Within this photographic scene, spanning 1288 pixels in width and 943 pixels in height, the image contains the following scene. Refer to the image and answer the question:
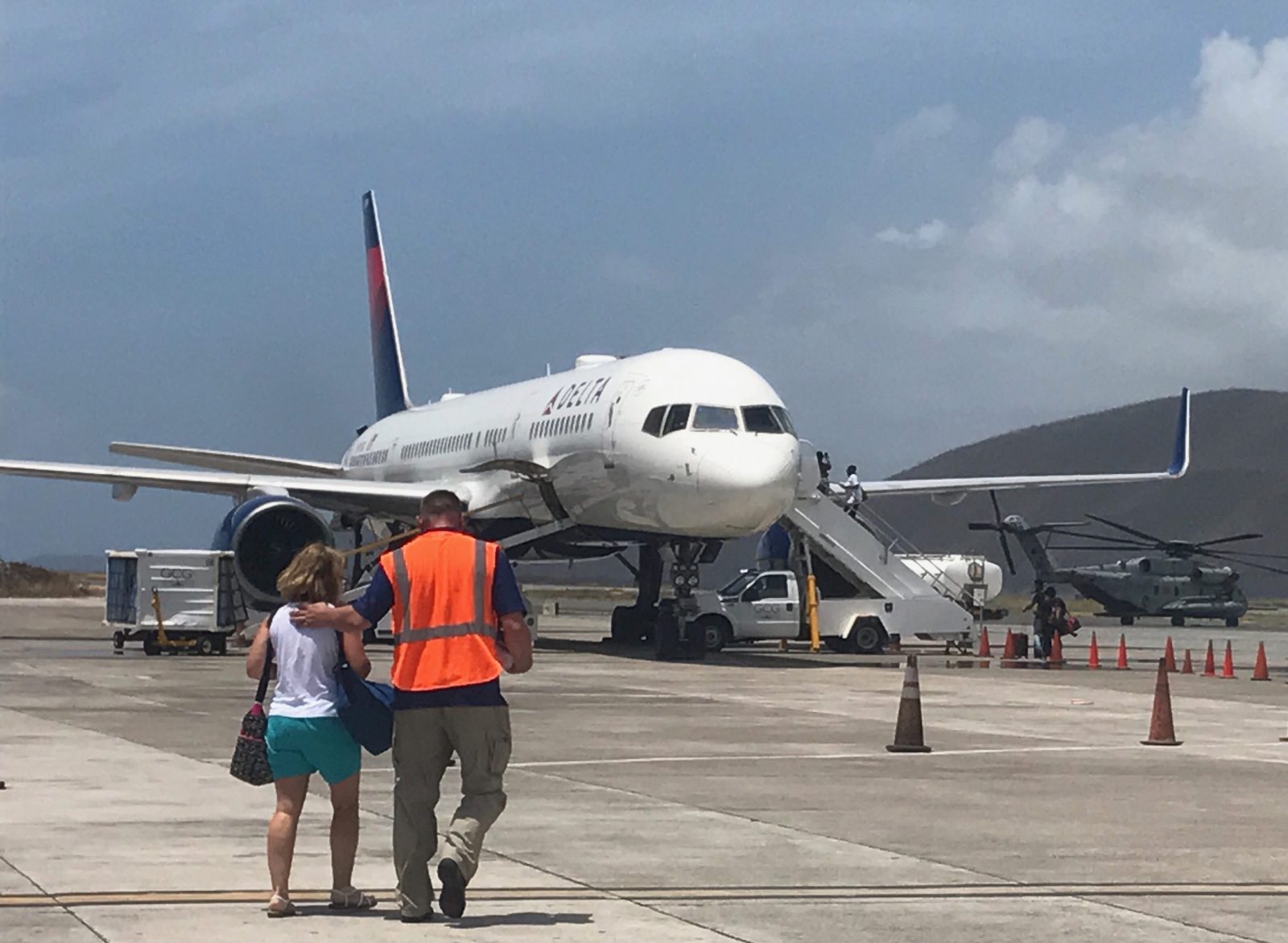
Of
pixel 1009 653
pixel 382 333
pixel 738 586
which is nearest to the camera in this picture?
pixel 1009 653

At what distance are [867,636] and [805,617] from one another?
100 centimetres

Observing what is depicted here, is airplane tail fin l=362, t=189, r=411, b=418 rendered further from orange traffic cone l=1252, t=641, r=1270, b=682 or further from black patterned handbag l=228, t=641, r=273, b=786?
black patterned handbag l=228, t=641, r=273, b=786

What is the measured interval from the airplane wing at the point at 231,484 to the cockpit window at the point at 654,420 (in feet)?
22.7

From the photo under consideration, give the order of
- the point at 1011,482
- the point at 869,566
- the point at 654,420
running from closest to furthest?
the point at 654,420, the point at 869,566, the point at 1011,482

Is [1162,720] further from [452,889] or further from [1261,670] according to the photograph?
[1261,670]

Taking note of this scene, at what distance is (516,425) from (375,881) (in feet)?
82.4

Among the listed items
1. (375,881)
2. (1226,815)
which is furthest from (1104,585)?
(375,881)

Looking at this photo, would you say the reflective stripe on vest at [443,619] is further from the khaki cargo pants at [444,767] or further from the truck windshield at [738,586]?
the truck windshield at [738,586]

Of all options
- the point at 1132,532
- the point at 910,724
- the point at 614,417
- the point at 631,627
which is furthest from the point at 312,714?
the point at 1132,532

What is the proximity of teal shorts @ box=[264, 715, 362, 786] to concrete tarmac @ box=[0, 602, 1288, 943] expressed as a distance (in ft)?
1.84

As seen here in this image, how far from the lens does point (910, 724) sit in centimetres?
1644

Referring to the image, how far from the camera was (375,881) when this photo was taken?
969cm

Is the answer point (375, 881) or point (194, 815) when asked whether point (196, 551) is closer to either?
point (194, 815)

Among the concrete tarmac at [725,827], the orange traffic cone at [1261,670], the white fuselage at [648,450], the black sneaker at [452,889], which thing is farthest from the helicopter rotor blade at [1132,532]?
the black sneaker at [452,889]
